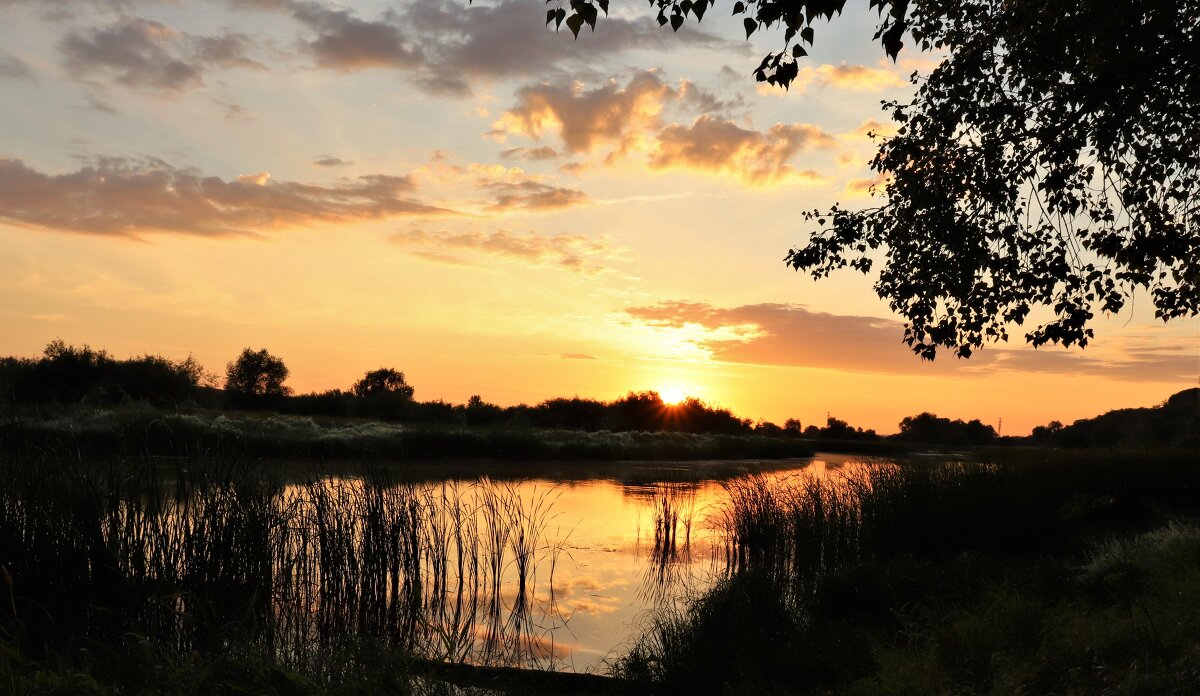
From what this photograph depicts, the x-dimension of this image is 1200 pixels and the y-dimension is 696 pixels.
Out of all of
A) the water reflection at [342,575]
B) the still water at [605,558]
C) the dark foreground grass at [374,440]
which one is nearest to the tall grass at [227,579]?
the water reflection at [342,575]

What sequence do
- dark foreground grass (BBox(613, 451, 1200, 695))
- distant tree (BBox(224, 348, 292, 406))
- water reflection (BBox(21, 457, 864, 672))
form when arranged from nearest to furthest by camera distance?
dark foreground grass (BBox(613, 451, 1200, 695)) → water reflection (BBox(21, 457, 864, 672)) → distant tree (BBox(224, 348, 292, 406))

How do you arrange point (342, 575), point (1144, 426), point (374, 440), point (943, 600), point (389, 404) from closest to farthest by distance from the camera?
point (943, 600), point (342, 575), point (374, 440), point (1144, 426), point (389, 404)

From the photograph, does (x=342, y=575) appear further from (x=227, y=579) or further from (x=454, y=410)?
(x=454, y=410)

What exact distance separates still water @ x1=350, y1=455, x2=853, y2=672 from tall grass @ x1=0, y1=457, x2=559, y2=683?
31 centimetres

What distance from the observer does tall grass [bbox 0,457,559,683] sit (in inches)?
264

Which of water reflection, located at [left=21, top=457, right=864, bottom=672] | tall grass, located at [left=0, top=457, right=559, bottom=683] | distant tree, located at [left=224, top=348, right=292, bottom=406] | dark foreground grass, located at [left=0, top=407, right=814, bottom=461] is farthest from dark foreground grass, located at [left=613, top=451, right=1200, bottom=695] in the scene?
distant tree, located at [left=224, top=348, right=292, bottom=406]

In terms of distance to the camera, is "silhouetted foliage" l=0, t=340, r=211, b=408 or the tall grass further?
"silhouetted foliage" l=0, t=340, r=211, b=408

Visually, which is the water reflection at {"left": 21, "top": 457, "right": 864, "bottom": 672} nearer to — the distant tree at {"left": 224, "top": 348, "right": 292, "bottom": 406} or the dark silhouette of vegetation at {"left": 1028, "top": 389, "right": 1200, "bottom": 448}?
the dark silhouette of vegetation at {"left": 1028, "top": 389, "right": 1200, "bottom": 448}

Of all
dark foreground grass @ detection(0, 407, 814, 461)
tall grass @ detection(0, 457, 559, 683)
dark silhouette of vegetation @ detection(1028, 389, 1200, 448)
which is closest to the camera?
tall grass @ detection(0, 457, 559, 683)

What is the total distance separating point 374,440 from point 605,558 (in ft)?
60.1

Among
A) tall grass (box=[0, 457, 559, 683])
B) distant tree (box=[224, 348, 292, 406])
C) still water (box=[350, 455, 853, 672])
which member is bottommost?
still water (box=[350, 455, 853, 672])

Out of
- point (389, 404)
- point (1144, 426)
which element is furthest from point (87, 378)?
point (1144, 426)

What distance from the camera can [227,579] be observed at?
26.0ft

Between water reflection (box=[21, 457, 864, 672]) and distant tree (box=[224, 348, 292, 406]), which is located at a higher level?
distant tree (box=[224, 348, 292, 406])
